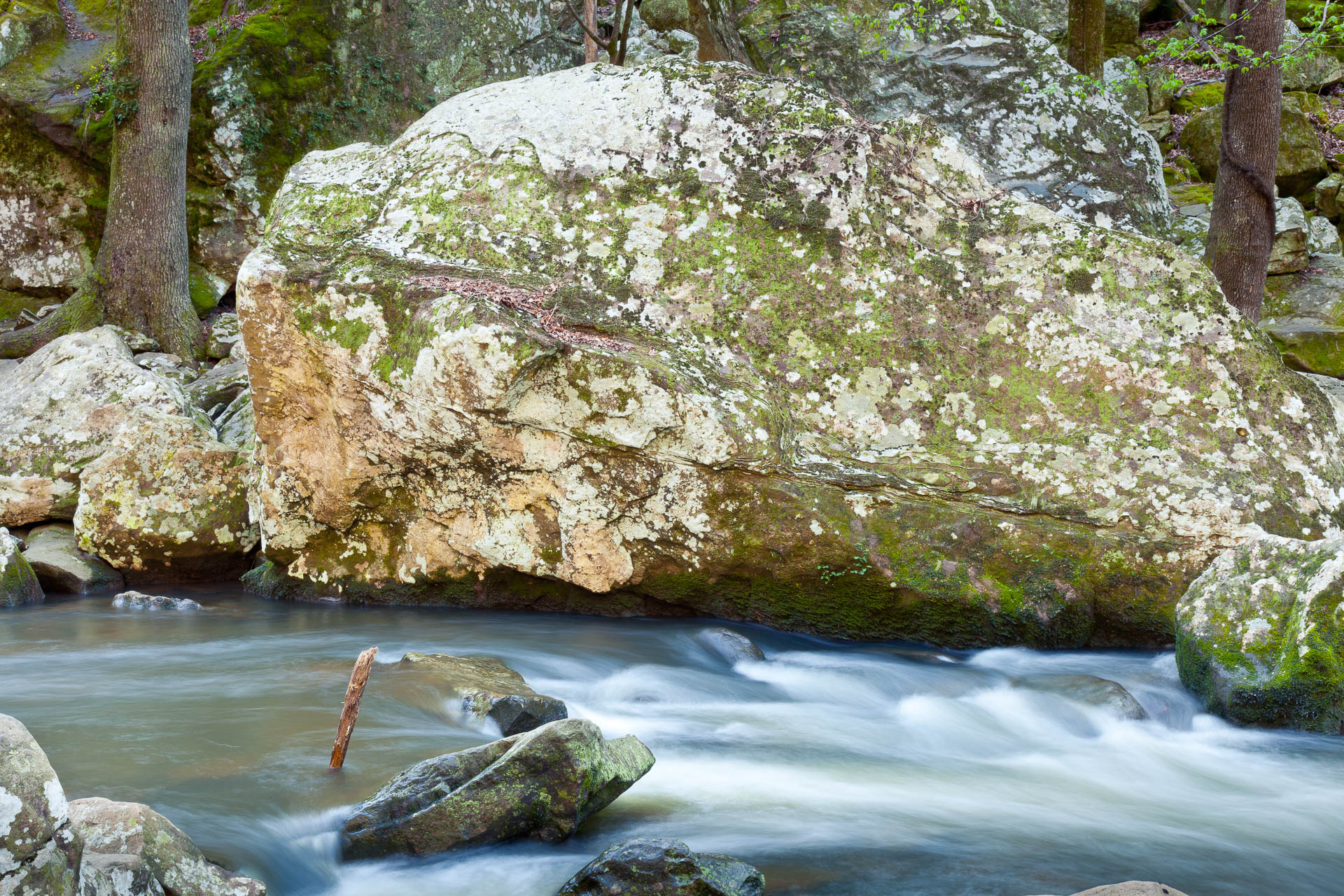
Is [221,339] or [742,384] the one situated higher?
[221,339]

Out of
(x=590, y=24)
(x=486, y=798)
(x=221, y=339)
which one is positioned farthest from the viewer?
(x=590, y=24)

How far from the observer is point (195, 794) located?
11.7 feet

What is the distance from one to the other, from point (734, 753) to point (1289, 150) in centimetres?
1550

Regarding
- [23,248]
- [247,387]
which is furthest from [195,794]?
[23,248]

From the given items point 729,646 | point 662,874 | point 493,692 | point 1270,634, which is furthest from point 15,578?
point 1270,634

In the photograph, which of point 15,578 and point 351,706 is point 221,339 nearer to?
point 15,578

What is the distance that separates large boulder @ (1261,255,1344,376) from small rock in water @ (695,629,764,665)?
29.5 ft

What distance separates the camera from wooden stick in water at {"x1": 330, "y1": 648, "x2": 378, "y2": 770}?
3.76 meters

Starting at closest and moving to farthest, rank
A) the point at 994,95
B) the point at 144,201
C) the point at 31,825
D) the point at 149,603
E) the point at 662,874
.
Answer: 1. the point at 31,825
2. the point at 662,874
3. the point at 149,603
4. the point at 144,201
5. the point at 994,95

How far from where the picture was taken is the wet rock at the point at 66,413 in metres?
7.90

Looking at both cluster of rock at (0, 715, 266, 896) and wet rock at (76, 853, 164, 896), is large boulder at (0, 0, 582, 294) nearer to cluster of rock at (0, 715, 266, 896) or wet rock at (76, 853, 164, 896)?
cluster of rock at (0, 715, 266, 896)

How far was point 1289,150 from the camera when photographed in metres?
15.8

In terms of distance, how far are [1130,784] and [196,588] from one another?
622cm

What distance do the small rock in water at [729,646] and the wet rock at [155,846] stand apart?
3.32 metres
